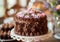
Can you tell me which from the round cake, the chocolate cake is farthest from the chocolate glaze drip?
the chocolate cake

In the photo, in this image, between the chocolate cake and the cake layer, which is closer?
the cake layer

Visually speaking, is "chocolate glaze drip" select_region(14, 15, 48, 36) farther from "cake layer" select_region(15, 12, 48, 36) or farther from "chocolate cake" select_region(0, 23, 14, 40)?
"chocolate cake" select_region(0, 23, 14, 40)

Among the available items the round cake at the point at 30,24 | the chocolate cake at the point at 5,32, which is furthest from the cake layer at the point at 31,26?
the chocolate cake at the point at 5,32

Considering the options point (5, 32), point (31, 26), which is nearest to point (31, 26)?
point (31, 26)

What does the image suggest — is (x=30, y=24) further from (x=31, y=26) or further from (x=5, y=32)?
(x=5, y=32)

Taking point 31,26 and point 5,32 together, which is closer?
point 31,26

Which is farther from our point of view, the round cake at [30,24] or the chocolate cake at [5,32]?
the chocolate cake at [5,32]

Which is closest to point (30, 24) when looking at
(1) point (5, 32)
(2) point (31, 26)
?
(2) point (31, 26)

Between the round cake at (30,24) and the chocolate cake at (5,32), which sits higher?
the round cake at (30,24)

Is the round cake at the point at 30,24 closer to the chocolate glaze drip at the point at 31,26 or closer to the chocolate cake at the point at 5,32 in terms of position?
the chocolate glaze drip at the point at 31,26

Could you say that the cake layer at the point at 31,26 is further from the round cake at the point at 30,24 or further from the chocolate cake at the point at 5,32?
the chocolate cake at the point at 5,32
